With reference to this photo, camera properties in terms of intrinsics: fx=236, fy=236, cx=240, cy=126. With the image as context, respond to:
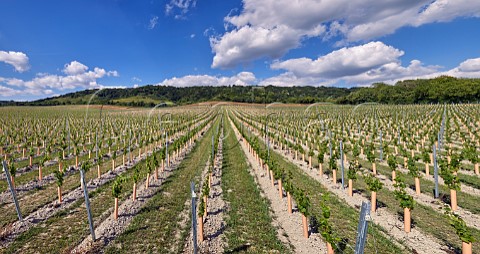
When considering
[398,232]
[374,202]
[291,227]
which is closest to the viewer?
[398,232]

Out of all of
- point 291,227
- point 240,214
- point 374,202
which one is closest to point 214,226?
point 240,214

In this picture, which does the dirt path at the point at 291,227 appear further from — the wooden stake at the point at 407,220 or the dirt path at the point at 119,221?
the dirt path at the point at 119,221

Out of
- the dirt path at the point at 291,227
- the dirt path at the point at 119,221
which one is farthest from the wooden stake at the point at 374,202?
the dirt path at the point at 119,221

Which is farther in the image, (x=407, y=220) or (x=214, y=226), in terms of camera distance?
(x=214, y=226)

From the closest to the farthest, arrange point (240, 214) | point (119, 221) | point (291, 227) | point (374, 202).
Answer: point (291, 227) < point (119, 221) < point (240, 214) < point (374, 202)

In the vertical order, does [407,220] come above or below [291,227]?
above

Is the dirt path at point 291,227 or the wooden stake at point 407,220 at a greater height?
the wooden stake at point 407,220

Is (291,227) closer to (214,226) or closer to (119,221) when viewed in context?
(214,226)

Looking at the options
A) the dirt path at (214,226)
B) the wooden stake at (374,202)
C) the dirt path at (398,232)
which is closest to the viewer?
the dirt path at (398,232)

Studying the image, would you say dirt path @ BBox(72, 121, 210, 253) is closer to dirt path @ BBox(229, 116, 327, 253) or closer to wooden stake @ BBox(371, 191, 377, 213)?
dirt path @ BBox(229, 116, 327, 253)

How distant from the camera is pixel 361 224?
4.06m

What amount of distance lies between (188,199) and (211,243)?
10.5ft

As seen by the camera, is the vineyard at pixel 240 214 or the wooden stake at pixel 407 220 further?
the wooden stake at pixel 407 220

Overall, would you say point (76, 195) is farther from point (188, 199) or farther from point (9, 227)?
point (188, 199)
